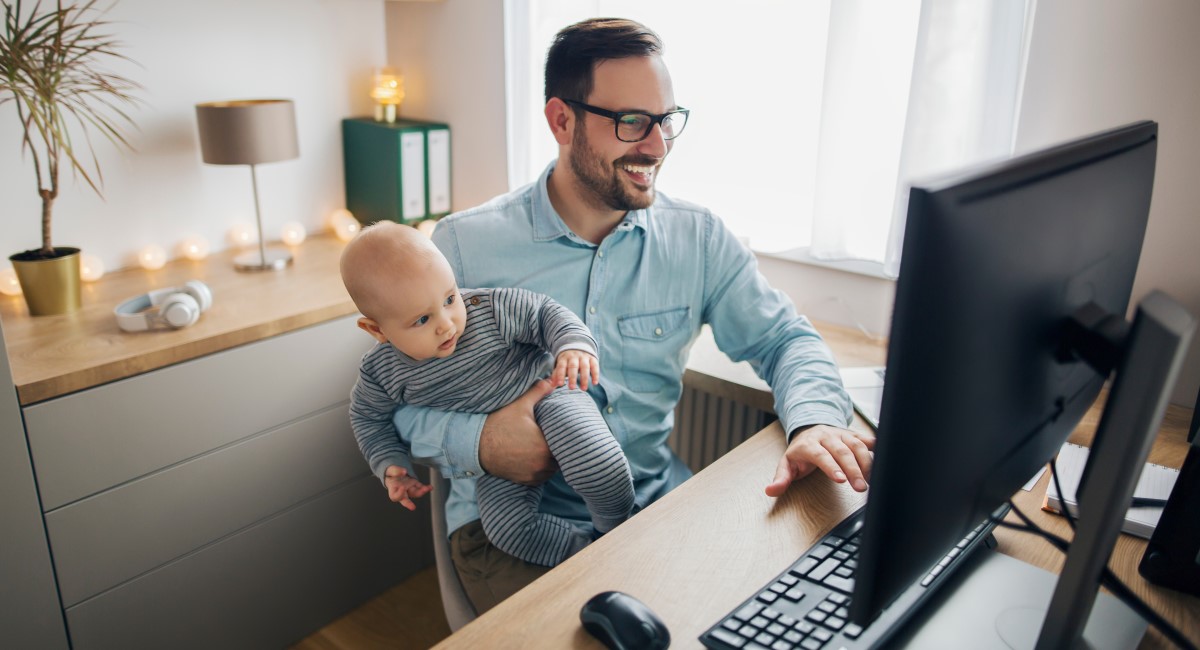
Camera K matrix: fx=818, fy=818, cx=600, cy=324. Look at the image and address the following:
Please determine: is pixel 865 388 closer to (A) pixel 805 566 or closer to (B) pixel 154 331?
(A) pixel 805 566

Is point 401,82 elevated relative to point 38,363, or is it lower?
elevated

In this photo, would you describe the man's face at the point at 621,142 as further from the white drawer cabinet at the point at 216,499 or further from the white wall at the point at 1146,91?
the white drawer cabinet at the point at 216,499

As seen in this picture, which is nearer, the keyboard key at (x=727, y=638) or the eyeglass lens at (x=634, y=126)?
the keyboard key at (x=727, y=638)

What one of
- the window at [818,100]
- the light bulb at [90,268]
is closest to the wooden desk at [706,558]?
the window at [818,100]

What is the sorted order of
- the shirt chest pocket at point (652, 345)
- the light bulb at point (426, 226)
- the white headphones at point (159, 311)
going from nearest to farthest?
the shirt chest pocket at point (652, 345) < the white headphones at point (159, 311) < the light bulb at point (426, 226)

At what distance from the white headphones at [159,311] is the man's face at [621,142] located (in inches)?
37.7

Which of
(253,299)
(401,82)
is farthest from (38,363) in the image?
(401,82)

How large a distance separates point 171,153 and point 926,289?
2241 mm

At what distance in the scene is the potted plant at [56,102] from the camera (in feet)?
5.91

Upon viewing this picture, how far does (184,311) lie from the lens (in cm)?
179

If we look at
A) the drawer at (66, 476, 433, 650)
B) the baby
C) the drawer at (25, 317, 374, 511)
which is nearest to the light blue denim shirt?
the baby

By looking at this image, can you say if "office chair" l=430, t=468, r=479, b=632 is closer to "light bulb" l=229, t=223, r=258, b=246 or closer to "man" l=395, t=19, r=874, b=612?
"man" l=395, t=19, r=874, b=612

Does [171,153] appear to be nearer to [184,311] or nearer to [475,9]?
[184,311]

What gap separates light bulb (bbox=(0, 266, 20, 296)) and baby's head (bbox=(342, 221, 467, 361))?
1.24 meters
